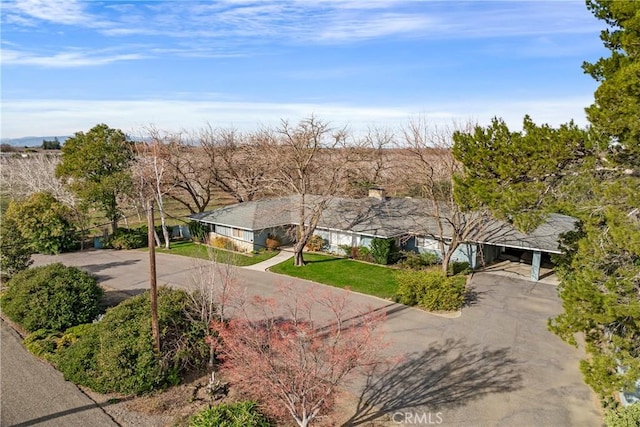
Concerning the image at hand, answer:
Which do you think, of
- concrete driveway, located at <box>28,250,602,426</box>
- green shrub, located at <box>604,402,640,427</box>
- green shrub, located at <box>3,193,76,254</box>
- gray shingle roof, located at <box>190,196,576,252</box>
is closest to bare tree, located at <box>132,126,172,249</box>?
gray shingle roof, located at <box>190,196,576,252</box>

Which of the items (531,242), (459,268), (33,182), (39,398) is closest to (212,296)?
(39,398)

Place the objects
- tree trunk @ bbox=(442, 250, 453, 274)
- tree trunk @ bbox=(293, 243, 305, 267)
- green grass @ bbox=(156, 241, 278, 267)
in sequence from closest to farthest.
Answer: tree trunk @ bbox=(442, 250, 453, 274) < tree trunk @ bbox=(293, 243, 305, 267) < green grass @ bbox=(156, 241, 278, 267)

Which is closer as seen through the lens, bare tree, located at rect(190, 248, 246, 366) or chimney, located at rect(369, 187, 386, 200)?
bare tree, located at rect(190, 248, 246, 366)

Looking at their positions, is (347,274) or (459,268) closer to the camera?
(347,274)

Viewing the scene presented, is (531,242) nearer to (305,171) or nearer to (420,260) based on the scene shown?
(420,260)

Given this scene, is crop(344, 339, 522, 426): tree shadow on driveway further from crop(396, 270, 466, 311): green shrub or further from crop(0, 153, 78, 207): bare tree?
crop(0, 153, 78, 207): bare tree

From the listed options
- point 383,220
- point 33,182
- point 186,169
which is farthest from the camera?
point 33,182
